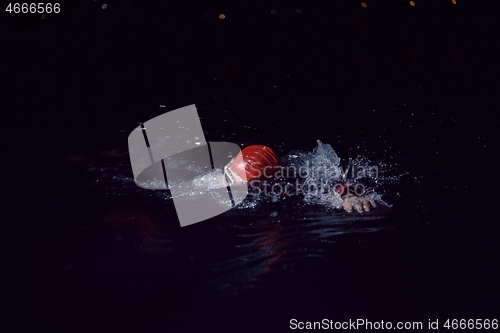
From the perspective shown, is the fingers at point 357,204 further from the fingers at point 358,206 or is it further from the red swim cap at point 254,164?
the red swim cap at point 254,164

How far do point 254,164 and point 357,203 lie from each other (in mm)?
991

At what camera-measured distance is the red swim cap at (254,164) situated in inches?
154

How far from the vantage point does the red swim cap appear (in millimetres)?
3910

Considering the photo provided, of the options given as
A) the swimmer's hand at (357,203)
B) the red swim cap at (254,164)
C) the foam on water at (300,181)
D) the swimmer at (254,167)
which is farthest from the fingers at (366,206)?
the red swim cap at (254,164)

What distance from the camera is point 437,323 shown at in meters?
2.22

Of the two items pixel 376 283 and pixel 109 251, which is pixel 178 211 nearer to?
pixel 109 251

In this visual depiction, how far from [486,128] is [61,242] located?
4711 mm

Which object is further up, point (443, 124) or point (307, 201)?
point (443, 124)

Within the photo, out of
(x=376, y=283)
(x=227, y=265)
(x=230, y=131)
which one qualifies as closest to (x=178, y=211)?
(x=227, y=265)

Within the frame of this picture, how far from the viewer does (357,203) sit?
11.2 ft

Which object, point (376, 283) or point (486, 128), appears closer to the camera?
point (376, 283)

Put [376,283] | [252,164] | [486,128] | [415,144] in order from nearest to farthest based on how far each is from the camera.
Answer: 1. [376,283]
2. [252,164]
3. [415,144]
4. [486,128]

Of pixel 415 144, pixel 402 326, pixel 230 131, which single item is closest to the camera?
pixel 402 326

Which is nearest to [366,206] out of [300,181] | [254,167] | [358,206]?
[358,206]
